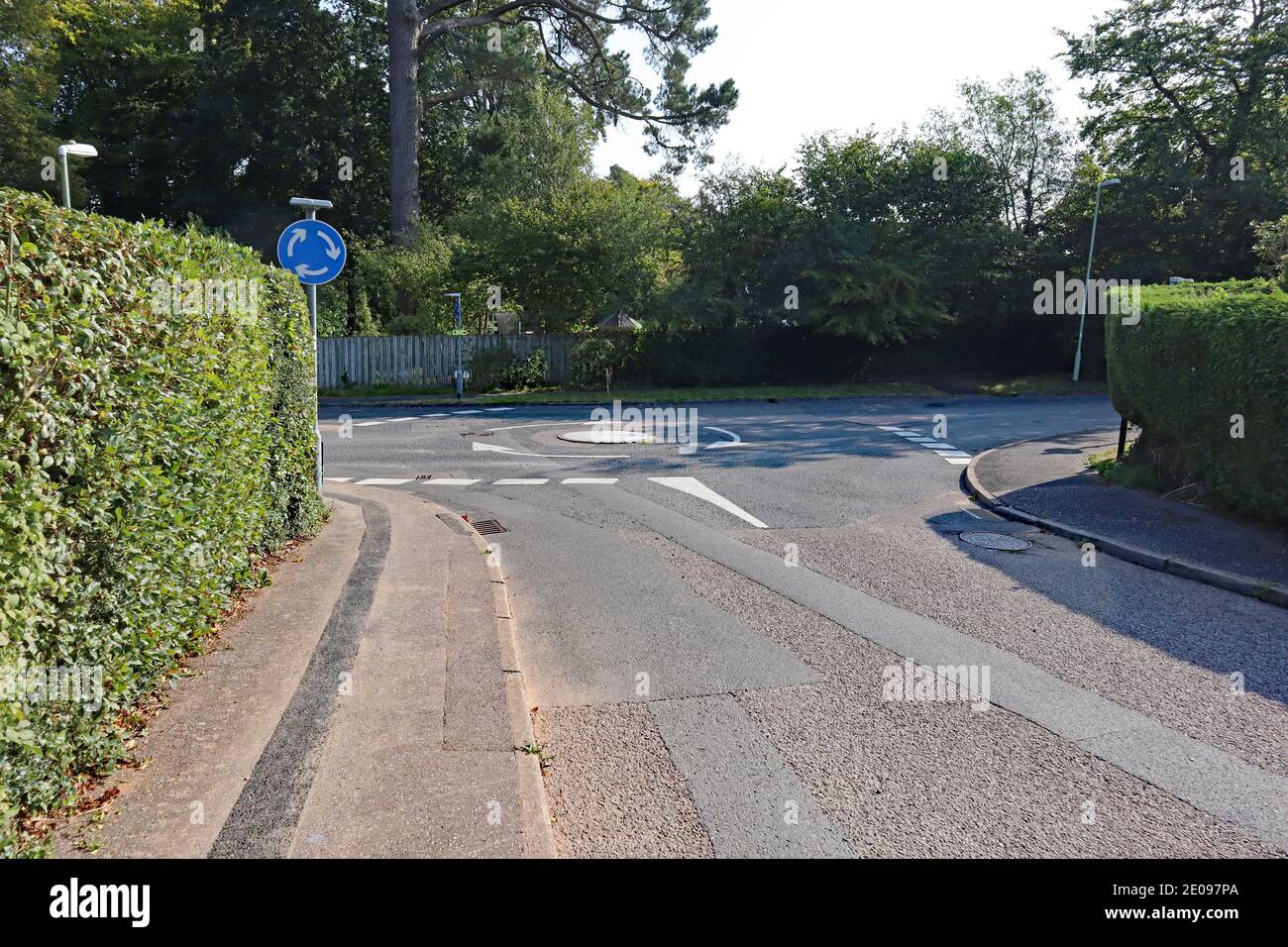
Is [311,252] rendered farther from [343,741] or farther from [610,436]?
[610,436]

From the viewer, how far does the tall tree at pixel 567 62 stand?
32.1 m

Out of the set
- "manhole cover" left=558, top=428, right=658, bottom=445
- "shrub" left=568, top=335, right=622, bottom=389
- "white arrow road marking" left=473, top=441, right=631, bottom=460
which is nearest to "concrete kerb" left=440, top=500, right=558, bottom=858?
"white arrow road marking" left=473, top=441, right=631, bottom=460

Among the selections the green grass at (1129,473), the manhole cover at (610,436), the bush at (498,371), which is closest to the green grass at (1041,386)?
the bush at (498,371)

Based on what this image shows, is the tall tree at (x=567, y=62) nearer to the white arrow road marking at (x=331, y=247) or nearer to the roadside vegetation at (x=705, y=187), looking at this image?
the roadside vegetation at (x=705, y=187)

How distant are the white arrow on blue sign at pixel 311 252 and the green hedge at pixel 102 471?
3.61 metres

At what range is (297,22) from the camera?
127 feet

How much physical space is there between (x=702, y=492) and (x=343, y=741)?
8.00 meters

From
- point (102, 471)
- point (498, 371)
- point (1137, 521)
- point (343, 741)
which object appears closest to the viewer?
point (102, 471)

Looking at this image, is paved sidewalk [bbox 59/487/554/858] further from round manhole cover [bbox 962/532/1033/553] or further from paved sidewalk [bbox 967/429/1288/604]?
paved sidewalk [bbox 967/429/1288/604]

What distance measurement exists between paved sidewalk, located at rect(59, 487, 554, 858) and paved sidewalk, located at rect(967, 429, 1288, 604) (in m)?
6.16

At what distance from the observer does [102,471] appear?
355cm

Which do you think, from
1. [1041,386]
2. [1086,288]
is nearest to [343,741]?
[1041,386]
